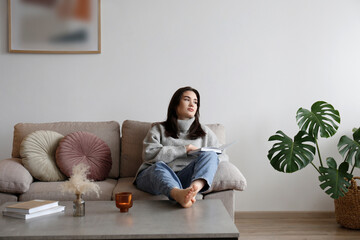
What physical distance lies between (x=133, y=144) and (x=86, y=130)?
38 cm

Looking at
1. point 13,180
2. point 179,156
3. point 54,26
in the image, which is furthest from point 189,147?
point 54,26

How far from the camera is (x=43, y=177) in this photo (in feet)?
9.13

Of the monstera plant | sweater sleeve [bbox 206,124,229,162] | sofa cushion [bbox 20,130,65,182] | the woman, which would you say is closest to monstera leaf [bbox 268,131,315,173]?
the monstera plant

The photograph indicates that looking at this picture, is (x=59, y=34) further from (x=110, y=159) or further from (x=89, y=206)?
(x=89, y=206)

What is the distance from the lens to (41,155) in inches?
112

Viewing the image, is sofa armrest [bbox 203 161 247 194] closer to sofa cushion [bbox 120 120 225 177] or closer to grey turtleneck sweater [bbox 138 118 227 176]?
grey turtleneck sweater [bbox 138 118 227 176]

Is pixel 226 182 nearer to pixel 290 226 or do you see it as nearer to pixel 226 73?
pixel 290 226

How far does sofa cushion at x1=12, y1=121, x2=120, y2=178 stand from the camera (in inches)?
120

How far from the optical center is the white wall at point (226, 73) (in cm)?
345

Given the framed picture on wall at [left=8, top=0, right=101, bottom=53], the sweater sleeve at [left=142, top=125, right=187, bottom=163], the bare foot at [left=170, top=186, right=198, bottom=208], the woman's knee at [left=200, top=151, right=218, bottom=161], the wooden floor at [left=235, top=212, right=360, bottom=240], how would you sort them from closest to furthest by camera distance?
the bare foot at [left=170, top=186, right=198, bottom=208], the woman's knee at [left=200, top=151, right=218, bottom=161], the sweater sleeve at [left=142, top=125, right=187, bottom=163], the wooden floor at [left=235, top=212, right=360, bottom=240], the framed picture on wall at [left=8, top=0, right=101, bottom=53]

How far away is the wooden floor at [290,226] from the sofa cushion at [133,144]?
73 cm

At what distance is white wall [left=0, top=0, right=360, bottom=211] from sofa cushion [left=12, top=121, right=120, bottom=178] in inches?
13.3

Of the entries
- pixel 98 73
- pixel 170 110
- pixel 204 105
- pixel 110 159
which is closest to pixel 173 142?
pixel 170 110

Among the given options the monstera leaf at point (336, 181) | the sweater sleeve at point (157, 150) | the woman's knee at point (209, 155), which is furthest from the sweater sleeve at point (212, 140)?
the monstera leaf at point (336, 181)
